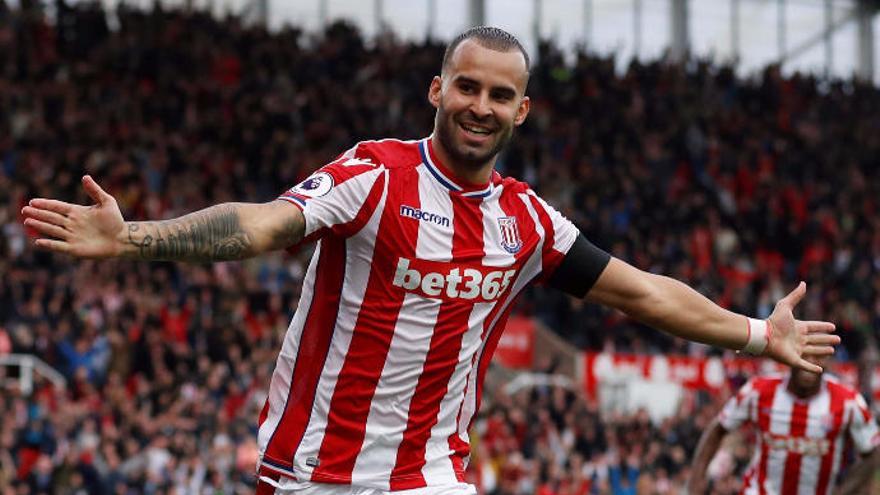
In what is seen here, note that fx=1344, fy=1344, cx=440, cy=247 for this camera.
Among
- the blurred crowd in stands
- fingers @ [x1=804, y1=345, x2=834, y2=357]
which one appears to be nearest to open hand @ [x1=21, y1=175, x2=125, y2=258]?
fingers @ [x1=804, y1=345, x2=834, y2=357]

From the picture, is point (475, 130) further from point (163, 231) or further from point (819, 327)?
point (819, 327)

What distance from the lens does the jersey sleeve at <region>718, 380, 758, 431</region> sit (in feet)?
28.8

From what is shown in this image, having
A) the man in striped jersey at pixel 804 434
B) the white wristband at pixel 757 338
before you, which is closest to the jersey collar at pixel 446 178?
the white wristband at pixel 757 338

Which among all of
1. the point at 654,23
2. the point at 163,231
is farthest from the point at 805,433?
the point at 654,23

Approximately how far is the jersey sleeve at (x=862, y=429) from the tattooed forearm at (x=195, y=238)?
18.8ft

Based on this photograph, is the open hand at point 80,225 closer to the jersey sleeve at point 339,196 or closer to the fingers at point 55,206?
the fingers at point 55,206

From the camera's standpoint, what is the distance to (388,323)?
4.51 meters

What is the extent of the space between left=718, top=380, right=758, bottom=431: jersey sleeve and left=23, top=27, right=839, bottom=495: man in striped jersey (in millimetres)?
4426

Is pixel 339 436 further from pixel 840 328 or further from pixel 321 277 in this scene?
pixel 840 328

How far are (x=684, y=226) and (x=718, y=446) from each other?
18.7 m

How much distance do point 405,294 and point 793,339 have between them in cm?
158

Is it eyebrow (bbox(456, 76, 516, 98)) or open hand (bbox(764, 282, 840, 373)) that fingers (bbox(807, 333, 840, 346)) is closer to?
open hand (bbox(764, 282, 840, 373))

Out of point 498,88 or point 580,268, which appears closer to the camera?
point 498,88

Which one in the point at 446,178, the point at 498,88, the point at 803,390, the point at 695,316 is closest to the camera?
the point at 498,88
